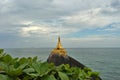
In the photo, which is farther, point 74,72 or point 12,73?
point 74,72

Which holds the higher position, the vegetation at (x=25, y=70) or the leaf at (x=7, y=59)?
the leaf at (x=7, y=59)

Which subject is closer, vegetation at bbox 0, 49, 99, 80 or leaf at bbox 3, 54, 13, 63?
vegetation at bbox 0, 49, 99, 80

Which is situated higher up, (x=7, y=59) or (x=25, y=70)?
(x=7, y=59)

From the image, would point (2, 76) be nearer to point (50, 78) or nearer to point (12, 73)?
point (12, 73)

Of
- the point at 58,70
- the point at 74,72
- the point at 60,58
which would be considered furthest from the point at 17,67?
the point at 60,58

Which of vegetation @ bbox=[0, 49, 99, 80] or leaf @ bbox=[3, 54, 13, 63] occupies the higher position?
leaf @ bbox=[3, 54, 13, 63]

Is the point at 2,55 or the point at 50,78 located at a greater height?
the point at 2,55

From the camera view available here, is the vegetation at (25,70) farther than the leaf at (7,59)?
No

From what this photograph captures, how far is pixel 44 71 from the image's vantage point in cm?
335

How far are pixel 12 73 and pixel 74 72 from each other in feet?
3.95

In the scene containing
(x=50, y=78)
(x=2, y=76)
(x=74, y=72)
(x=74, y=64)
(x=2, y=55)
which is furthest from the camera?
(x=74, y=64)

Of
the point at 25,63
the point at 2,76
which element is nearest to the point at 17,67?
the point at 25,63

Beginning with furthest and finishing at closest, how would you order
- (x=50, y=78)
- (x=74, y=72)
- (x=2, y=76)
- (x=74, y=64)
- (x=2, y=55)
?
(x=74, y=64) < (x=74, y=72) < (x=2, y=55) < (x=50, y=78) < (x=2, y=76)

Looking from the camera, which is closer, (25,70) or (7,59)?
(25,70)
